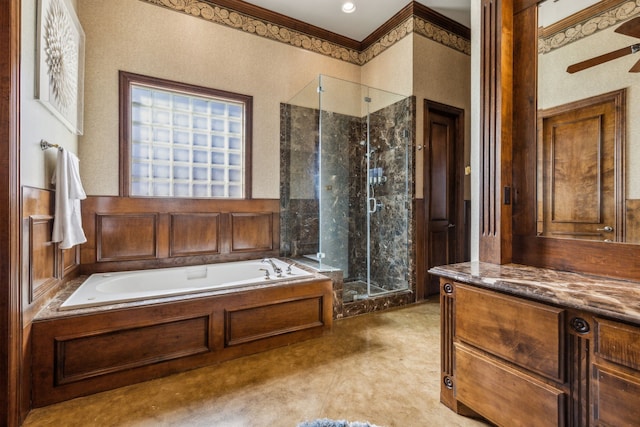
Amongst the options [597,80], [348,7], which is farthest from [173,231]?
[597,80]

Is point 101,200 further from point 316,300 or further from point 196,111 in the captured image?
point 316,300

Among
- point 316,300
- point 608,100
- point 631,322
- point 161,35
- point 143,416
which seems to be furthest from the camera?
point 161,35

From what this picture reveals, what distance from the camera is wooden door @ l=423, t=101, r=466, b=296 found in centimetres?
356

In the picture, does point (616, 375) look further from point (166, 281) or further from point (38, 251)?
point (166, 281)

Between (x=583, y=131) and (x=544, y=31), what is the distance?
593 mm

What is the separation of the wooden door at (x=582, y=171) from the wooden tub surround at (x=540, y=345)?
256 millimetres

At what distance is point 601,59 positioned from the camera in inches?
54.4

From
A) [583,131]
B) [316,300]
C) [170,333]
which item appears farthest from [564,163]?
[170,333]

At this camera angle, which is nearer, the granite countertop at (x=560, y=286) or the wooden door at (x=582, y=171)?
the granite countertop at (x=560, y=286)

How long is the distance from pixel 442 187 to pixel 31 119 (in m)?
3.79

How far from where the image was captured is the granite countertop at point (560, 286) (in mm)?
983

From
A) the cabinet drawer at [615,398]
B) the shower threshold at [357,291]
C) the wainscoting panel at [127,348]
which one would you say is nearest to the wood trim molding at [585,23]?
the cabinet drawer at [615,398]

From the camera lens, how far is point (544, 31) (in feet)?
5.12

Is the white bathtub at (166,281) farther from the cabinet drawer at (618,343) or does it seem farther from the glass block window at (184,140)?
the cabinet drawer at (618,343)
